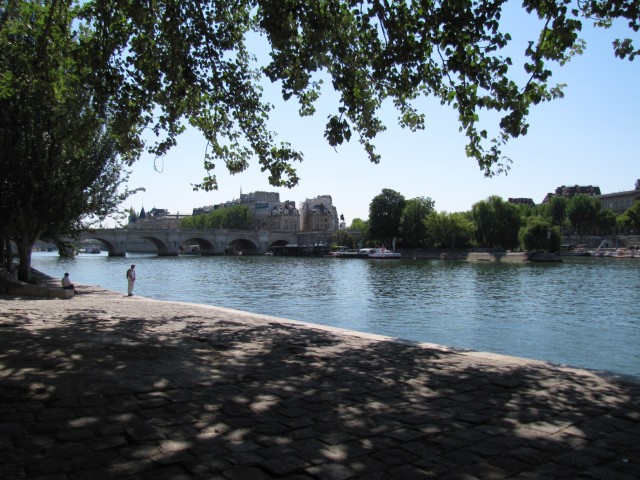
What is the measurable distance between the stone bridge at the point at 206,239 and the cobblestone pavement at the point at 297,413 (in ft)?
306

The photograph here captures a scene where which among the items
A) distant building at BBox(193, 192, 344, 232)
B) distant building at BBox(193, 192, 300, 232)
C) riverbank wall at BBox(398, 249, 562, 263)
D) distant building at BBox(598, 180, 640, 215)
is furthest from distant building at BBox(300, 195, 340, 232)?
distant building at BBox(598, 180, 640, 215)

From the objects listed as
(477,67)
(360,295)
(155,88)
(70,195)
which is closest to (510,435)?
(477,67)

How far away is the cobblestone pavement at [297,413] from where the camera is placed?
12.3ft

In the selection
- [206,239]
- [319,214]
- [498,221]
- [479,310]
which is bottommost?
[479,310]

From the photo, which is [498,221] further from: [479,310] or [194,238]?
[479,310]

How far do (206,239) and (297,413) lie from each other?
121 m

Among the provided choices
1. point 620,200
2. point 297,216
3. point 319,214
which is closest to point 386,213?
point 319,214

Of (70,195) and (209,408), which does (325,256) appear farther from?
(209,408)

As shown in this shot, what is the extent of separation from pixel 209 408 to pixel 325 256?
358ft

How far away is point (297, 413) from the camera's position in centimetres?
492

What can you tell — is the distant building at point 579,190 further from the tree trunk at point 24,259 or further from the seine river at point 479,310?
the tree trunk at point 24,259

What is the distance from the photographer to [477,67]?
977 centimetres

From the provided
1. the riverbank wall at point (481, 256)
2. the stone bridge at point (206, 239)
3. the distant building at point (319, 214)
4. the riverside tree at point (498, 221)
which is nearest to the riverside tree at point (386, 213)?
the riverbank wall at point (481, 256)

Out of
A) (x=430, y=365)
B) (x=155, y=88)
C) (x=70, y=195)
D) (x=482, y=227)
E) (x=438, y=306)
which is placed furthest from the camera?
(x=482, y=227)
